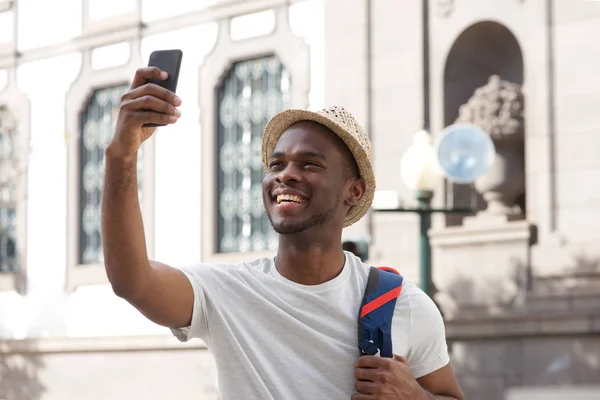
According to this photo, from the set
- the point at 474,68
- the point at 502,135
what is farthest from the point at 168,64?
the point at 474,68

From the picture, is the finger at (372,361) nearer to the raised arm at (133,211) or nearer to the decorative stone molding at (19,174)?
the raised arm at (133,211)

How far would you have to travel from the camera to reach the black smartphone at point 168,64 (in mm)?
2953

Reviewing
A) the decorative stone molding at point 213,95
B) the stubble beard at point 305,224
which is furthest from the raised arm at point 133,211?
the decorative stone molding at point 213,95

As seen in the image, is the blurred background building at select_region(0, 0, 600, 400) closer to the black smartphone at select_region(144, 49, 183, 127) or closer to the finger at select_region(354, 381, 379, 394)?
the finger at select_region(354, 381, 379, 394)

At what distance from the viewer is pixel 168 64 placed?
118 inches

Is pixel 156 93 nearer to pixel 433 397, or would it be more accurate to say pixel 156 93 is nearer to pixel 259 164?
pixel 433 397

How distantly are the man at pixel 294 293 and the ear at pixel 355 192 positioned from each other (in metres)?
0.01

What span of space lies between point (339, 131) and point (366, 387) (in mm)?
800

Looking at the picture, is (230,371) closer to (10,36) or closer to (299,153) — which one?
(299,153)

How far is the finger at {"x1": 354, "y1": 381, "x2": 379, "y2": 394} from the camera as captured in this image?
3246mm

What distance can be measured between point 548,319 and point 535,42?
3267 millimetres

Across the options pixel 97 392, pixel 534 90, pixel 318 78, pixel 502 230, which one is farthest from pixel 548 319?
pixel 97 392

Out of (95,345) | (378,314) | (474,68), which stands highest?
(474,68)

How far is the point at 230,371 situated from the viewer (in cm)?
329
